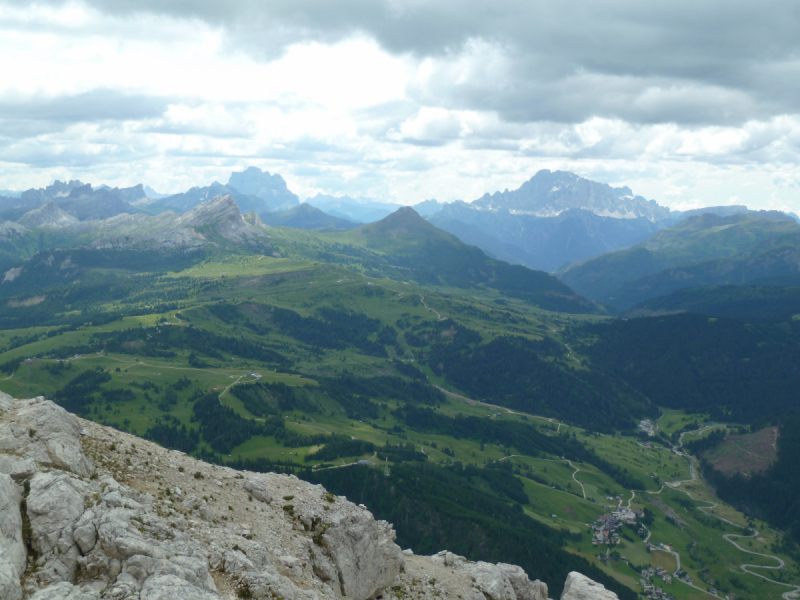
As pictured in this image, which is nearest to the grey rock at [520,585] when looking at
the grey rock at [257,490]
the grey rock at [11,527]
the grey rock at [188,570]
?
the grey rock at [257,490]

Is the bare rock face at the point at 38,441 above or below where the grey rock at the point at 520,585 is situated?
above

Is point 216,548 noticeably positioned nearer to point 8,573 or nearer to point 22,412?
point 8,573

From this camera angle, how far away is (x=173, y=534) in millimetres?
39781

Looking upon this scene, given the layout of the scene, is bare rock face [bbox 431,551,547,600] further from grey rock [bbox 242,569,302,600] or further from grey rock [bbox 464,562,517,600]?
grey rock [bbox 242,569,302,600]

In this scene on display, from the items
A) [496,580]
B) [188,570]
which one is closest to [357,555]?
[496,580]

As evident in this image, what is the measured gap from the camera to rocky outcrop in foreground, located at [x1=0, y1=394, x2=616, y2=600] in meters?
33.8

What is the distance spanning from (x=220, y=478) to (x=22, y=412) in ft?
63.8

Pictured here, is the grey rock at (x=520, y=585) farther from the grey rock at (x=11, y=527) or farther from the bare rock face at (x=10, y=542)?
the bare rock face at (x=10, y=542)

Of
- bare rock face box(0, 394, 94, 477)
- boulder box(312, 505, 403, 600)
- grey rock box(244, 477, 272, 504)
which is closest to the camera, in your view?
bare rock face box(0, 394, 94, 477)

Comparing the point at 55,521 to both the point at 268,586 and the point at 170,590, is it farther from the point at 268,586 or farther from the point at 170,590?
the point at 268,586

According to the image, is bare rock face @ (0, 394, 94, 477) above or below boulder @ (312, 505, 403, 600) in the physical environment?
above

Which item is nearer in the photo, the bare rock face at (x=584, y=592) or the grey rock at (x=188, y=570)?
the grey rock at (x=188, y=570)

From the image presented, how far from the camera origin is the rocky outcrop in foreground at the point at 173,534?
33.8 m

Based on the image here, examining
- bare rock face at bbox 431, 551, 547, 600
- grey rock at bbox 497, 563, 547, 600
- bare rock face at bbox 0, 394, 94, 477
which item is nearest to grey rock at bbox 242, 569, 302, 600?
bare rock face at bbox 0, 394, 94, 477
